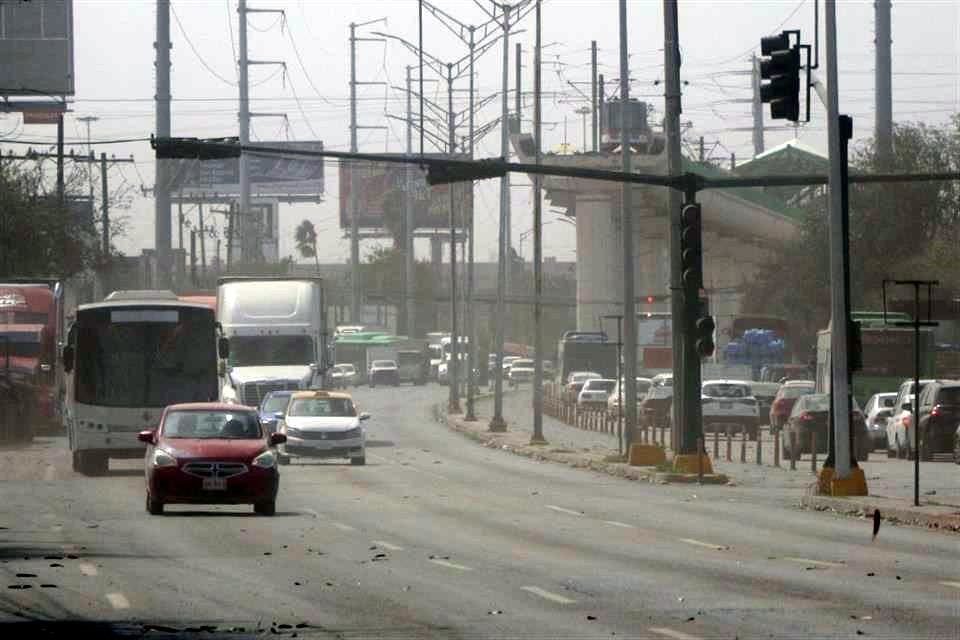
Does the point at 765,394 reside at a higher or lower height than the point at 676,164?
lower

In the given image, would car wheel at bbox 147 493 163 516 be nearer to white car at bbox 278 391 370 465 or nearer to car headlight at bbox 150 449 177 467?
car headlight at bbox 150 449 177 467

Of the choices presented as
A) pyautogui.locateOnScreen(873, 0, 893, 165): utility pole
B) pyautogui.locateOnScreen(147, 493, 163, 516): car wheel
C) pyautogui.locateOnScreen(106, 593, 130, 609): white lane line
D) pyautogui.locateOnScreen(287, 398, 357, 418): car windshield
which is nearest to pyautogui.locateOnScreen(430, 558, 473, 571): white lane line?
pyautogui.locateOnScreen(106, 593, 130, 609): white lane line

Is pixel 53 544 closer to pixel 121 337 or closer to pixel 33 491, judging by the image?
pixel 33 491

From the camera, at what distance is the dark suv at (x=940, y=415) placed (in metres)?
44.5

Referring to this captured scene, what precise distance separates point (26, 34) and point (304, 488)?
4543 centimetres

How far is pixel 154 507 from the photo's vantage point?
27781 mm

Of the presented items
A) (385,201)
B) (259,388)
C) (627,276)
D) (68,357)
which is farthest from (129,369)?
(385,201)

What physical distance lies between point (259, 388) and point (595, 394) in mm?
27864

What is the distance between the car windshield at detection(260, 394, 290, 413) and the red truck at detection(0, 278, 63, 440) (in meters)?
7.07

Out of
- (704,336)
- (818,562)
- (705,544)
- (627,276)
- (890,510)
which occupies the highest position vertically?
(627,276)

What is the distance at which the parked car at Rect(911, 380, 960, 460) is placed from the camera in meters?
44.5

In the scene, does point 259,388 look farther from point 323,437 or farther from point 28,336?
point 323,437

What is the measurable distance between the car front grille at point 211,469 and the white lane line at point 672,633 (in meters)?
14.3

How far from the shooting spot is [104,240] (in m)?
96.3
